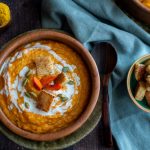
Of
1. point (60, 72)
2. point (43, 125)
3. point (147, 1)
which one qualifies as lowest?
point (43, 125)

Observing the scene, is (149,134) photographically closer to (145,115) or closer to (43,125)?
(145,115)

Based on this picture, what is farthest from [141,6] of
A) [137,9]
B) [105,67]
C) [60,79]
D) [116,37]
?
[60,79]

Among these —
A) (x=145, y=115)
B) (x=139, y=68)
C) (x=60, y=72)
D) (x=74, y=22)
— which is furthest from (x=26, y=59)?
(x=145, y=115)

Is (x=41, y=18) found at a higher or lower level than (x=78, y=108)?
higher

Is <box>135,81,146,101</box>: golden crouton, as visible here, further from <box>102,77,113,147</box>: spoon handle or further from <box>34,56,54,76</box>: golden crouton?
<box>34,56,54,76</box>: golden crouton

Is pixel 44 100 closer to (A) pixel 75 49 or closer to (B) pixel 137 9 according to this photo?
(A) pixel 75 49

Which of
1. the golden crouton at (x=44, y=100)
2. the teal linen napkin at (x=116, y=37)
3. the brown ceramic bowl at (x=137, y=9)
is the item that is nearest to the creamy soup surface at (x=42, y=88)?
the golden crouton at (x=44, y=100)

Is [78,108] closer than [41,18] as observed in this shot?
Yes
